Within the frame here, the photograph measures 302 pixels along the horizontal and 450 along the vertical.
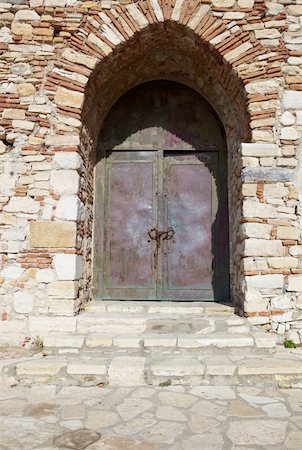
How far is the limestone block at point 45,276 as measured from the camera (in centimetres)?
426

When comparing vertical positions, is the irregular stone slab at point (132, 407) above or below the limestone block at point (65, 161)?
below

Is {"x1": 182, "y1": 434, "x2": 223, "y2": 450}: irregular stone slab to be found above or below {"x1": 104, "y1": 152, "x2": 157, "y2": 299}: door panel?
below

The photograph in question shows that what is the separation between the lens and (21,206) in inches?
172

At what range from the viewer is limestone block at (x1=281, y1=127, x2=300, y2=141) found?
439 centimetres

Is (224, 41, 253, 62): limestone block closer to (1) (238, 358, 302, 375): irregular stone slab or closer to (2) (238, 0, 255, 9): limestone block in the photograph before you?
(2) (238, 0, 255, 9): limestone block

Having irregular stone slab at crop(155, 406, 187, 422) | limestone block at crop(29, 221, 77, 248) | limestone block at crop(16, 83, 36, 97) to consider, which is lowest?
irregular stone slab at crop(155, 406, 187, 422)

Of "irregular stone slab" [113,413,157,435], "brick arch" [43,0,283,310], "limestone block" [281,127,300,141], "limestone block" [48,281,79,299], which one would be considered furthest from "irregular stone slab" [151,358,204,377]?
"limestone block" [281,127,300,141]

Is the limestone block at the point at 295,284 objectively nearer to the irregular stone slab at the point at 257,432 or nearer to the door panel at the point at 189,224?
the door panel at the point at 189,224

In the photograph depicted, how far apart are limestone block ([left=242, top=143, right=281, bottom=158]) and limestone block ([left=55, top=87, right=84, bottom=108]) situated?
1993mm

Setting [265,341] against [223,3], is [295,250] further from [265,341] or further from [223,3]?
[223,3]

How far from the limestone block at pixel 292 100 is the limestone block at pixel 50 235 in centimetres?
286

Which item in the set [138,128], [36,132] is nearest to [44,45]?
[36,132]

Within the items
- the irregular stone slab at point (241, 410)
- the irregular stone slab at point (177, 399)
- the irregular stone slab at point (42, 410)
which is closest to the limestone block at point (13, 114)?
the irregular stone slab at point (42, 410)

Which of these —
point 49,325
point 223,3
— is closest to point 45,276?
point 49,325
